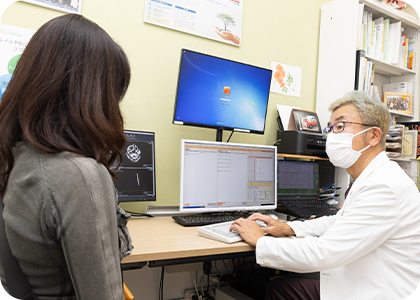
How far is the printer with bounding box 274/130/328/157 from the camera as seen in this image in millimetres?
2084

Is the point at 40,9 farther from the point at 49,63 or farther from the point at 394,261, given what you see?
the point at 394,261

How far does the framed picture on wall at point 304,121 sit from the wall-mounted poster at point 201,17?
0.65 metres

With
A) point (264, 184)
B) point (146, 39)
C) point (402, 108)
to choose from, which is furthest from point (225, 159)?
point (402, 108)

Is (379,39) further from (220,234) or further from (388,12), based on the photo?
(220,234)

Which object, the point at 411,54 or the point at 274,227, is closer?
the point at 274,227

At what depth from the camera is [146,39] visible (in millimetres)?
1844

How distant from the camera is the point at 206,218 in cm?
163

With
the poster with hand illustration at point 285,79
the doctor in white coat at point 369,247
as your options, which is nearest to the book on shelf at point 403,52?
the poster with hand illustration at point 285,79

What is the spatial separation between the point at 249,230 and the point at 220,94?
85 cm

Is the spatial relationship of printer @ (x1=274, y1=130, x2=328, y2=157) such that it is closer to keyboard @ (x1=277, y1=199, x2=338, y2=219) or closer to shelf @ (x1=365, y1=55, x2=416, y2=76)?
keyboard @ (x1=277, y1=199, x2=338, y2=219)

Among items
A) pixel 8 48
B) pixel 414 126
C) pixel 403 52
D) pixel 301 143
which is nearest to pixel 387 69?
pixel 403 52

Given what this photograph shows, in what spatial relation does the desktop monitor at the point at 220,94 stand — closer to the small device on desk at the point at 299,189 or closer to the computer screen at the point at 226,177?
the computer screen at the point at 226,177

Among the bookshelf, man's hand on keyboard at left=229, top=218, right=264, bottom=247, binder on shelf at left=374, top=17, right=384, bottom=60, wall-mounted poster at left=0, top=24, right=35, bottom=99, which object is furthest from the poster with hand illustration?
wall-mounted poster at left=0, top=24, right=35, bottom=99

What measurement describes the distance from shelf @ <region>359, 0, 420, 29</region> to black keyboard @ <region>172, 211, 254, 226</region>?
1941mm
